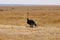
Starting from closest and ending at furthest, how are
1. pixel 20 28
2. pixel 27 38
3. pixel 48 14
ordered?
1. pixel 27 38
2. pixel 20 28
3. pixel 48 14

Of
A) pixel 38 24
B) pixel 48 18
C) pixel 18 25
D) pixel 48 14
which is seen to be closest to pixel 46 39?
pixel 38 24

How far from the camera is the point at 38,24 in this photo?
60.6 inches

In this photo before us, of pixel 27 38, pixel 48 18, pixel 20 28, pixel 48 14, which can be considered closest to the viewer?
pixel 27 38

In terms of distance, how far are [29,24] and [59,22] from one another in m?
0.28

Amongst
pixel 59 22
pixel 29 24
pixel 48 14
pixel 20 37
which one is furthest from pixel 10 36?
pixel 48 14

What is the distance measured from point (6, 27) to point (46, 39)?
14.7 inches

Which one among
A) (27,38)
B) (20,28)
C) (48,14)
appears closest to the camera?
(27,38)

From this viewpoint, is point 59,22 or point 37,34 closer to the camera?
point 37,34

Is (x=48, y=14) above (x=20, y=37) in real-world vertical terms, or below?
above

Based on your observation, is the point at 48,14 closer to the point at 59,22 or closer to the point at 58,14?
the point at 58,14

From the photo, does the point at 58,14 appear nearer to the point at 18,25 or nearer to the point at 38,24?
the point at 38,24

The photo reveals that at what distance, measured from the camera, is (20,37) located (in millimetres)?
1387

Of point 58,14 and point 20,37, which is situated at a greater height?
point 58,14

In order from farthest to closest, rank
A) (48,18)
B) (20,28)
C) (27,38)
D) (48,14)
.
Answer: (48,14) → (48,18) → (20,28) → (27,38)
